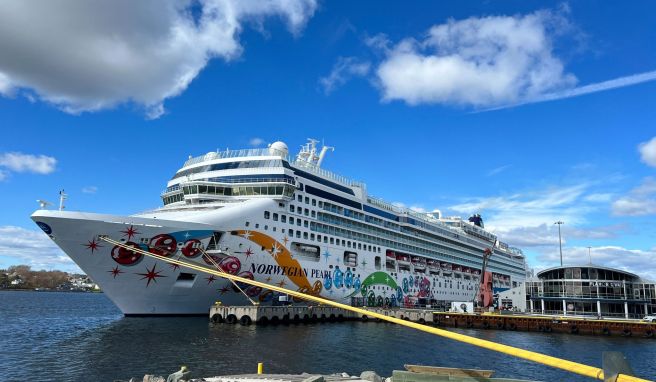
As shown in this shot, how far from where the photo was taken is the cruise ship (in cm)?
3459

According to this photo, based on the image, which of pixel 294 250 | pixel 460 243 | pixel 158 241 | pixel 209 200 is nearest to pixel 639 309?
pixel 460 243

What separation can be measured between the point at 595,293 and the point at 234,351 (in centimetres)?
5407

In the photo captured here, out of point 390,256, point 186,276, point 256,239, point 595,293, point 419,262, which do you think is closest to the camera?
point 186,276

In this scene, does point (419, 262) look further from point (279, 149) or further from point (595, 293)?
point (279, 149)

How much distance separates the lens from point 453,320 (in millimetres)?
55781

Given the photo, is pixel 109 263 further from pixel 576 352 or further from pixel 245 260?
pixel 576 352

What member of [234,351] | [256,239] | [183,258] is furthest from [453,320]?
[234,351]

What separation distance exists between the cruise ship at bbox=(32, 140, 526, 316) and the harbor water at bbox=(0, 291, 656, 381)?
3.74 meters

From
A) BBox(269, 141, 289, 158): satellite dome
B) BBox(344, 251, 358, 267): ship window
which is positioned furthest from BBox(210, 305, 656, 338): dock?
BBox(269, 141, 289, 158): satellite dome

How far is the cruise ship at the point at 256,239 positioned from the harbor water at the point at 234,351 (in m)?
3.74

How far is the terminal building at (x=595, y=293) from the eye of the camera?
200 feet

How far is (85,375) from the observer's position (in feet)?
68.0

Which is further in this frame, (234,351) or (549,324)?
(549,324)

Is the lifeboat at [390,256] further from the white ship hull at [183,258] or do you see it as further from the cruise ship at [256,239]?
the white ship hull at [183,258]
